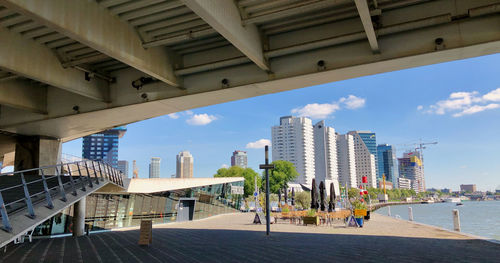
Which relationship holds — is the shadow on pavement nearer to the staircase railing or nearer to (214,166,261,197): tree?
the staircase railing

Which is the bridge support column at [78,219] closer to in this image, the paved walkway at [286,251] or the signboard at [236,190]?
the paved walkway at [286,251]

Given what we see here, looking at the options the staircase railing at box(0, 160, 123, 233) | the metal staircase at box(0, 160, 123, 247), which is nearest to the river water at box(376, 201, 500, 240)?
the staircase railing at box(0, 160, 123, 233)

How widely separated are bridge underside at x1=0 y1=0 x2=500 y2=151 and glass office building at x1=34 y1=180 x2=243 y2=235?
6.74m

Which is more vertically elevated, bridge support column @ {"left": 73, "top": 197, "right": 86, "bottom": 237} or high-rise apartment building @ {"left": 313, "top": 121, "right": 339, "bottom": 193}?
high-rise apartment building @ {"left": 313, "top": 121, "right": 339, "bottom": 193}

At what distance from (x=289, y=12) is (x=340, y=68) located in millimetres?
2808

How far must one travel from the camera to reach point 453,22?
917 cm

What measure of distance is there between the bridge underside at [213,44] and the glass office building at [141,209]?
6737 mm

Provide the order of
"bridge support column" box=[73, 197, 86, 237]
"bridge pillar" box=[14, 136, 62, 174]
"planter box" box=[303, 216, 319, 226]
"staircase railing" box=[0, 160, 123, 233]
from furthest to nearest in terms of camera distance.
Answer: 1. "planter box" box=[303, 216, 319, 226]
2. "bridge pillar" box=[14, 136, 62, 174]
3. "bridge support column" box=[73, 197, 86, 237]
4. "staircase railing" box=[0, 160, 123, 233]

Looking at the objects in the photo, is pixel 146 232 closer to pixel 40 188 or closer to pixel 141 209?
pixel 40 188

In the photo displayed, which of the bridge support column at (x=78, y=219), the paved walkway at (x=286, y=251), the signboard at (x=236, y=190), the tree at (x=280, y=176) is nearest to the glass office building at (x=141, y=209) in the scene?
the bridge support column at (x=78, y=219)

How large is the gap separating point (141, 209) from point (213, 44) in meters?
16.0

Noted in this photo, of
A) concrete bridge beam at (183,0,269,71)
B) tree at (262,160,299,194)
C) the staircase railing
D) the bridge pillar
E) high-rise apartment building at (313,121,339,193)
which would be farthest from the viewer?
high-rise apartment building at (313,121,339,193)

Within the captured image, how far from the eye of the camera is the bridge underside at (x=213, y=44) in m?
8.55

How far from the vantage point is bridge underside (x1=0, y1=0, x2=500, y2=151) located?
28.0ft
